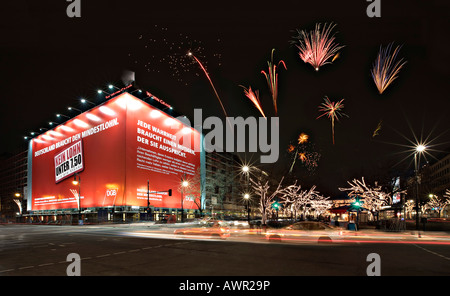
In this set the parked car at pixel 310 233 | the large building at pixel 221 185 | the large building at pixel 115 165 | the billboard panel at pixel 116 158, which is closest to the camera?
the parked car at pixel 310 233

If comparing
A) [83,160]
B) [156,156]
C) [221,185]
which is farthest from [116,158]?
[221,185]

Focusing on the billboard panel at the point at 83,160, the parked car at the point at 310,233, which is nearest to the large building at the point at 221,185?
the billboard panel at the point at 83,160

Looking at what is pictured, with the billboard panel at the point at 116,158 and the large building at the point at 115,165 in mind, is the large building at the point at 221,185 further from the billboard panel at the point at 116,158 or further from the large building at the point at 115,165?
the billboard panel at the point at 116,158

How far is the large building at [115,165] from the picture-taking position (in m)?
60.7

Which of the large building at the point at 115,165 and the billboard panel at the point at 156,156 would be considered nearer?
the large building at the point at 115,165

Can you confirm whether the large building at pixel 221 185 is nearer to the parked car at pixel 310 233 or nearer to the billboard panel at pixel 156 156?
the billboard panel at pixel 156 156

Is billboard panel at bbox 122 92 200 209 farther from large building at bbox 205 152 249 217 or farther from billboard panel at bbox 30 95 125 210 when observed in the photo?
large building at bbox 205 152 249 217

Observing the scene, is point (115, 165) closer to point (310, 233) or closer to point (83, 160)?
point (83, 160)

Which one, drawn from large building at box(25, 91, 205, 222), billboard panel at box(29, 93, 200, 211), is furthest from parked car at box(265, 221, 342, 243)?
billboard panel at box(29, 93, 200, 211)

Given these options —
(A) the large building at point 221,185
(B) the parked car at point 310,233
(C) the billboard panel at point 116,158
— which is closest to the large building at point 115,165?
(C) the billboard panel at point 116,158

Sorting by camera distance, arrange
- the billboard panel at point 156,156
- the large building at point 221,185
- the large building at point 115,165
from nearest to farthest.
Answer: the large building at point 115,165, the billboard panel at point 156,156, the large building at point 221,185

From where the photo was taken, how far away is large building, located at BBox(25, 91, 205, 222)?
60.7 metres

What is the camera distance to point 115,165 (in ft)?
201
